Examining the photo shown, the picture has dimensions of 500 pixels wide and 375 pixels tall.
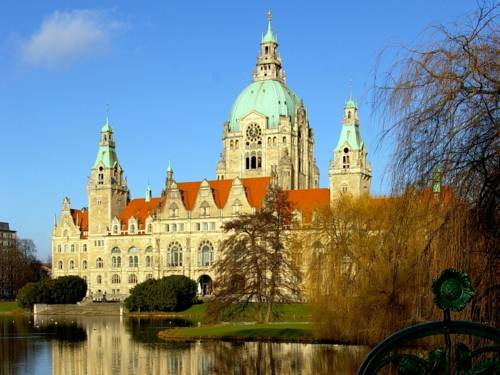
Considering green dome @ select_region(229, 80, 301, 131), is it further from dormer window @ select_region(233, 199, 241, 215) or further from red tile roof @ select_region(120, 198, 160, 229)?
dormer window @ select_region(233, 199, 241, 215)

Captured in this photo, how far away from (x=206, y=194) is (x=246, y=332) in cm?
5090

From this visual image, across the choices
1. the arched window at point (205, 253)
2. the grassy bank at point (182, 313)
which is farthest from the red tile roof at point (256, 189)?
the grassy bank at point (182, 313)

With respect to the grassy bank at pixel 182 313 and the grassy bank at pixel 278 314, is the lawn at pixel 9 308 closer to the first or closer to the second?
the grassy bank at pixel 182 313

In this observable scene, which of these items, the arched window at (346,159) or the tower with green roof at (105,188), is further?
the tower with green roof at (105,188)

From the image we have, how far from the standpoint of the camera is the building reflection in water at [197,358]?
1355 inches

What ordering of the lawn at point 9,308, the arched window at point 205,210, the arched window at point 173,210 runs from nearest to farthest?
the lawn at point 9,308 < the arched window at point 205,210 < the arched window at point 173,210

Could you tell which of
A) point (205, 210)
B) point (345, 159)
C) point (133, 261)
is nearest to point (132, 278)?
point (133, 261)

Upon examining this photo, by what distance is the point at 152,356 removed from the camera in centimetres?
4106

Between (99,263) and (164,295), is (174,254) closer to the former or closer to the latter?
(99,263)

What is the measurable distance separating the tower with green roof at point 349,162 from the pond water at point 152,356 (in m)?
41.0

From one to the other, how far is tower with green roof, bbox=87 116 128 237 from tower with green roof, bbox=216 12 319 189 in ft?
46.1

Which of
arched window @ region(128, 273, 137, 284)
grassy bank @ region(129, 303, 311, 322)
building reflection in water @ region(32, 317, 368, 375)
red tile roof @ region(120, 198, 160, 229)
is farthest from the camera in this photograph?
red tile roof @ region(120, 198, 160, 229)

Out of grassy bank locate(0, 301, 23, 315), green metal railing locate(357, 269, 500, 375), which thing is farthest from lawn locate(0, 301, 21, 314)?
green metal railing locate(357, 269, 500, 375)

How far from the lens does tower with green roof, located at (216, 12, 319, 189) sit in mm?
108125
